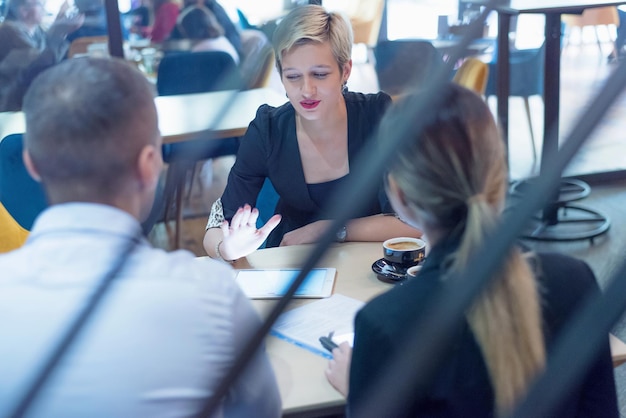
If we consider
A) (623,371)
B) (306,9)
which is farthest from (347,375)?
(623,371)

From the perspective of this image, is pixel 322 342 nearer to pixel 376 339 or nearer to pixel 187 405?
pixel 376 339

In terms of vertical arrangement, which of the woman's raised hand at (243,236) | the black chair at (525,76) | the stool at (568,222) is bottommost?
the stool at (568,222)

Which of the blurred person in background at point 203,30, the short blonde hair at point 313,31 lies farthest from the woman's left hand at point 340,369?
the blurred person in background at point 203,30

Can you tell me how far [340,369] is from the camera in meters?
1.32

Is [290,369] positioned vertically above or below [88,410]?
below

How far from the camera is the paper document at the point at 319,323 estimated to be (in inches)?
58.5

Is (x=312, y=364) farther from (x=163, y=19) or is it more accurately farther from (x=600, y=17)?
(x=600, y=17)

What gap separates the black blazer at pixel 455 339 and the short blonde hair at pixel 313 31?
119 centimetres

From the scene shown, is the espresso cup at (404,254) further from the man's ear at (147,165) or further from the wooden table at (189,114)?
the wooden table at (189,114)

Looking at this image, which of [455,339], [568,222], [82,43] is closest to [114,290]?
[455,339]

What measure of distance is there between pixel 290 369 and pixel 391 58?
4.67 meters

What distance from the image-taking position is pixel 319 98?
7.41 feet

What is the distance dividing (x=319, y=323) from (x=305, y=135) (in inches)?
37.0

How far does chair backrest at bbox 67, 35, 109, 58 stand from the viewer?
4754mm
